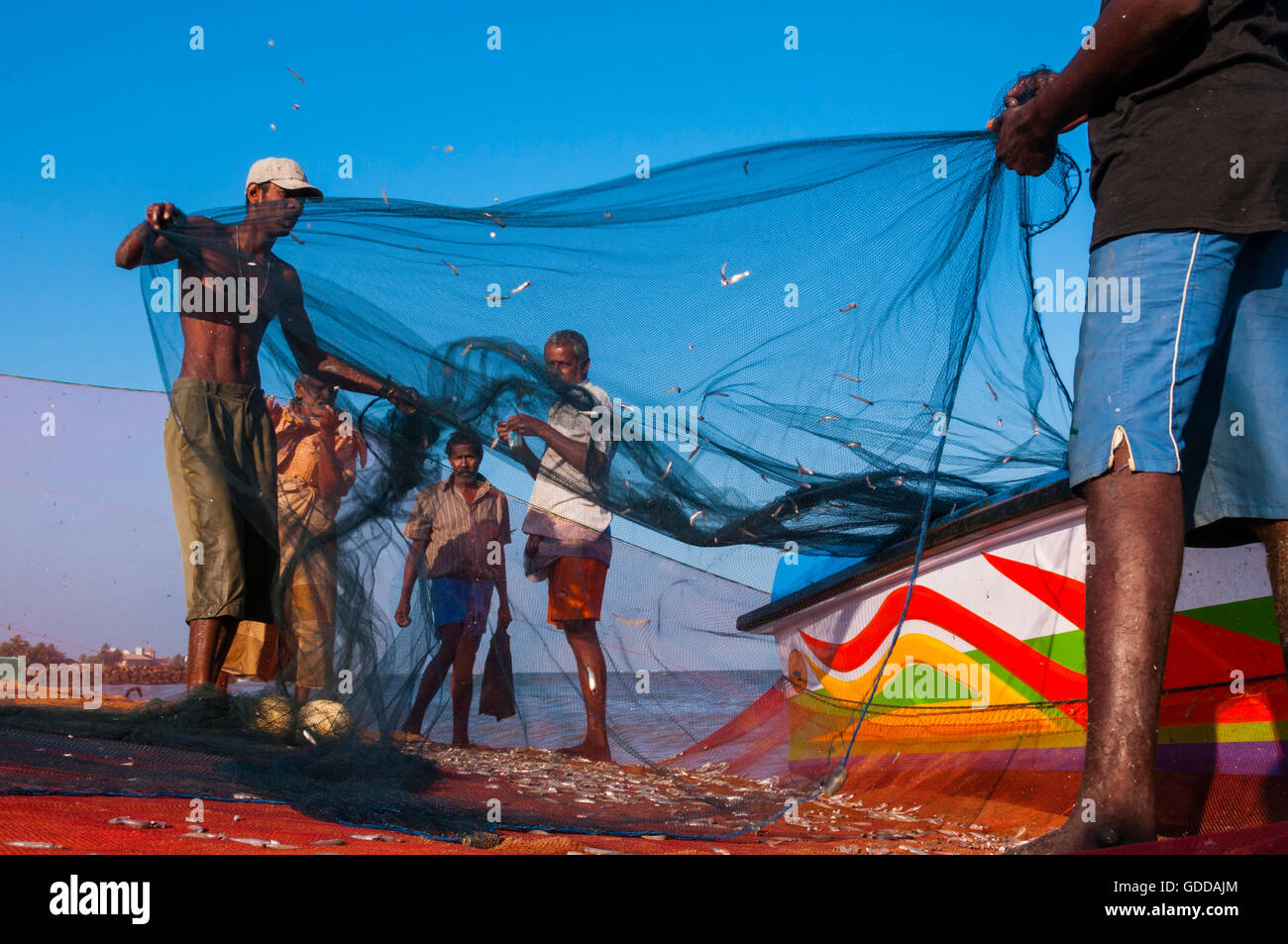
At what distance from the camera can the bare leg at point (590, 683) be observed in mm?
2980

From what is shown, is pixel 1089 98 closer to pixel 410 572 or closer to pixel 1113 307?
pixel 1113 307

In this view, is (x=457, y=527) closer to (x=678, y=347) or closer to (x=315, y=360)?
(x=315, y=360)

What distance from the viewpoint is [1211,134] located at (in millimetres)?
2223

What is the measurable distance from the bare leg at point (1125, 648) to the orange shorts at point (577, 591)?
4.88ft

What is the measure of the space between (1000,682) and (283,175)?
3615 millimetres

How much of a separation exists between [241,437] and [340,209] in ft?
3.61

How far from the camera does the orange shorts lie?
312 centimetres

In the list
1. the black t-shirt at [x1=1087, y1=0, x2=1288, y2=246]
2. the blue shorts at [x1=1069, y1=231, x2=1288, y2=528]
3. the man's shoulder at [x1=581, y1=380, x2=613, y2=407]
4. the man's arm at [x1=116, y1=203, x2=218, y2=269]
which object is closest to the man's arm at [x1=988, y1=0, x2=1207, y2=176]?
the black t-shirt at [x1=1087, y1=0, x2=1288, y2=246]

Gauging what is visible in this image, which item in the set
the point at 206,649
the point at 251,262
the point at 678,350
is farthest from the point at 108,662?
the point at 678,350

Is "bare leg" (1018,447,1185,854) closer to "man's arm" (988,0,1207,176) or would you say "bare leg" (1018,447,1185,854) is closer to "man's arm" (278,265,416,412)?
"man's arm" (988,0,1207,176)

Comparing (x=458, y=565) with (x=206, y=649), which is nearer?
(x=458, y=565)

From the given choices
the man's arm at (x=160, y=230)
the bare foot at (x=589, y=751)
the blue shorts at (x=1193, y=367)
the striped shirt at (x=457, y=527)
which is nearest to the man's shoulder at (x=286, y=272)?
the man's arm at (x=160, y=230)
